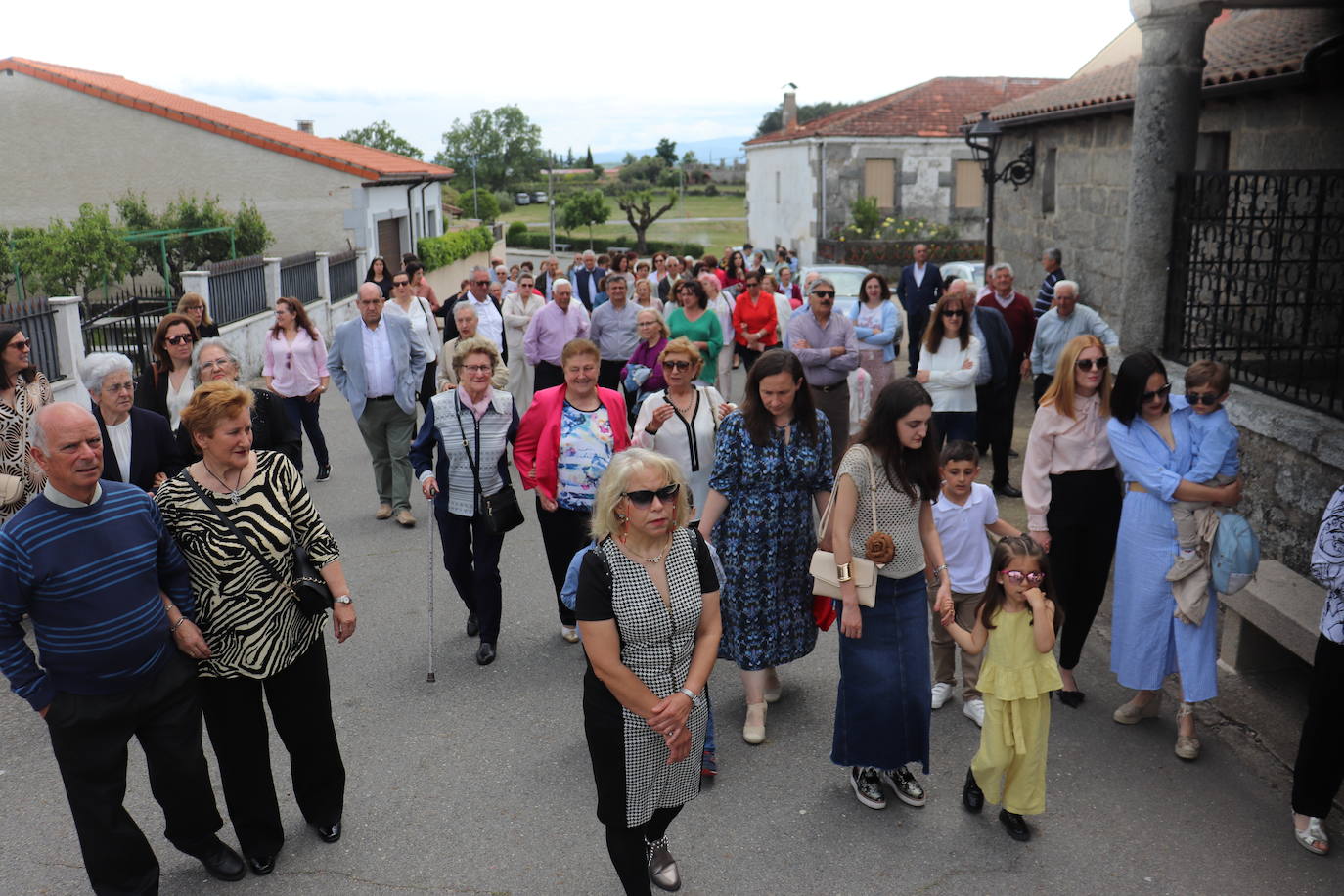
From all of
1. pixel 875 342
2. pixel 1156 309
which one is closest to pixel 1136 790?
pixel 1156 309

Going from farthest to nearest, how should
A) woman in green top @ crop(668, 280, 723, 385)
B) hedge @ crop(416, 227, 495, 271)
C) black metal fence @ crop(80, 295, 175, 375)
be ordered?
hedge @ crop(416, 227, 495, 271), black metal fence @ crop(80, 295, 175, 375), woman in green top @ crop(668, 280, 723, 385)

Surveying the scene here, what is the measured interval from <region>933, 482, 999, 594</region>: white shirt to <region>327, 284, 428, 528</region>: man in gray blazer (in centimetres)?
498

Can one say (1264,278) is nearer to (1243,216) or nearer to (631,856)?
(1243,216)

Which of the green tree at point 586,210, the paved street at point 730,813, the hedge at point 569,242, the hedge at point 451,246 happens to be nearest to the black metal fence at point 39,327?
the paved street at point 730,813

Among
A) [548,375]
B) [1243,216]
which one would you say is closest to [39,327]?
[548,375]

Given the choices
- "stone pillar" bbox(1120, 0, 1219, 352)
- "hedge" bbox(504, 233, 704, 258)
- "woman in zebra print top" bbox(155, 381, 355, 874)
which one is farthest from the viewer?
"hedge" bbox(504, 233, 704, 258)

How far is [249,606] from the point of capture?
162 inches

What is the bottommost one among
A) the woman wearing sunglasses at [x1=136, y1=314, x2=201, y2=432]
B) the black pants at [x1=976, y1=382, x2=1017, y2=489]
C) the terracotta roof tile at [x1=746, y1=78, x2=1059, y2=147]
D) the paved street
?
the paved street

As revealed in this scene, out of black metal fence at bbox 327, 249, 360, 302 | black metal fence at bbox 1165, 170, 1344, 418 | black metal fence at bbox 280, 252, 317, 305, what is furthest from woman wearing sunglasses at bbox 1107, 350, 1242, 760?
black metal fence at bbox 327, 249, 360, 302

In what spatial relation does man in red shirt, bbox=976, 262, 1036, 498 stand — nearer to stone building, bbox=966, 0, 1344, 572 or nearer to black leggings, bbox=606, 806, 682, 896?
stone building, bbox=966, 0, 1344, 572

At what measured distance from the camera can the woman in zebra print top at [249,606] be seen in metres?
4.03

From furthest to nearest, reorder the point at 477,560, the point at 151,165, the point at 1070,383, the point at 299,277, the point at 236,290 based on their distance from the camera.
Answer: the point at 151,165 < the point at 299,277 < the point at 236,290 < the point at 477,560 < the point at 1070,383

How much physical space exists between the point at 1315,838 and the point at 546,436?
387 cm

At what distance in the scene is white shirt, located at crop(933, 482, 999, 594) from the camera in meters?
5.45
